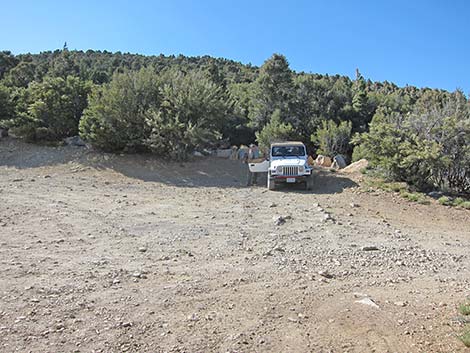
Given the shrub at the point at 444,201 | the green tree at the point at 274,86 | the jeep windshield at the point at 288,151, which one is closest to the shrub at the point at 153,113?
the jeep windshield at the point at 288,151

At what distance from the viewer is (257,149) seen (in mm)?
20875

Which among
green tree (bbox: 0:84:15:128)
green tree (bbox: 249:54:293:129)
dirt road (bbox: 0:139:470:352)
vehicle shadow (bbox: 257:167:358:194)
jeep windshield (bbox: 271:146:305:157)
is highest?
green tree (bbox: 249:54:293:129)

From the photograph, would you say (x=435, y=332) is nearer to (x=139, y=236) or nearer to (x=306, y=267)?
(x=306, y=267)

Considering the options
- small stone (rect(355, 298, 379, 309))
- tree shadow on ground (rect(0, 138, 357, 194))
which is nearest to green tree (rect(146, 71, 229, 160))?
tree shadow on ground (rect(0, 138, 357, 194))

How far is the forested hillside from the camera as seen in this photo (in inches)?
511

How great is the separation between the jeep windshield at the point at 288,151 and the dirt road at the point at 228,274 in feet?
11.8

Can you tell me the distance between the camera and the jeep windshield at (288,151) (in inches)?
583

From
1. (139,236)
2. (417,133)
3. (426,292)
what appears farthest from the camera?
(417,133)

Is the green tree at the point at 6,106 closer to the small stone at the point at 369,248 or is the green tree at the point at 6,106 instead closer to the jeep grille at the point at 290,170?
the jeep grille at the point at 290,170

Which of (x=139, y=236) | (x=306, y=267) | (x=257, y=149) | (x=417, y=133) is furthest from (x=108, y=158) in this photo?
(x=306, y=267)

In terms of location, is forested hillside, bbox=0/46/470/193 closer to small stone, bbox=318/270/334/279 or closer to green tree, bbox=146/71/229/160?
green tree, bbox=146/71/229/160

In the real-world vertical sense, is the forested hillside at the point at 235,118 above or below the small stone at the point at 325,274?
above

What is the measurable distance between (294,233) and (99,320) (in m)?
4.56

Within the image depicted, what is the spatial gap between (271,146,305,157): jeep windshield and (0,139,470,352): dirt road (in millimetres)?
3598
